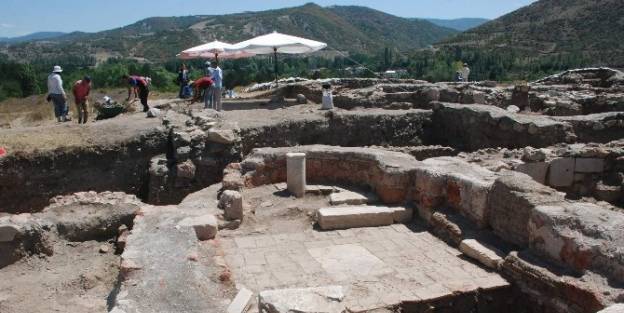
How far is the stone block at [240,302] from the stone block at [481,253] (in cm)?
289

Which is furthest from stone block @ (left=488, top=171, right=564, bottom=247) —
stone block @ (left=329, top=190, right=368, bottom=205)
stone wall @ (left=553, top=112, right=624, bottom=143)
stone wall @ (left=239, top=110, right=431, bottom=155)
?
stone wall @ (left=239, top=110, right=431, bottom=155)

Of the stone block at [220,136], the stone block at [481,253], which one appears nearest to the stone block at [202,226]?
the stone block at [481,253]

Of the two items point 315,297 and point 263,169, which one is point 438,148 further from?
point 315,297

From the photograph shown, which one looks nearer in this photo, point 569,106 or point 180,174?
point 180,174

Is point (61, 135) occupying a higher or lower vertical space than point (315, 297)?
higher

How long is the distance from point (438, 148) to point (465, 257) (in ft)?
20.0

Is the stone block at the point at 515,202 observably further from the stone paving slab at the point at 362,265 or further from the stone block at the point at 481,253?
the stone paving slab at the point at 362,265

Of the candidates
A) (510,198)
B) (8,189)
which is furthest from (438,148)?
(8,189)

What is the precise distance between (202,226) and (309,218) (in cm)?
194

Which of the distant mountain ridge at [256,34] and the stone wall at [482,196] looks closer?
the stone wall at [482,196]

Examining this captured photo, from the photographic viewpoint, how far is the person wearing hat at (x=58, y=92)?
1302 cm

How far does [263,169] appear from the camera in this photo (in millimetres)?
9008

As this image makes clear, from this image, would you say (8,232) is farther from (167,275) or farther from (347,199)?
(347,199)

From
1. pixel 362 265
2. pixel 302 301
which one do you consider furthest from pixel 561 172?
pixel 302 301
